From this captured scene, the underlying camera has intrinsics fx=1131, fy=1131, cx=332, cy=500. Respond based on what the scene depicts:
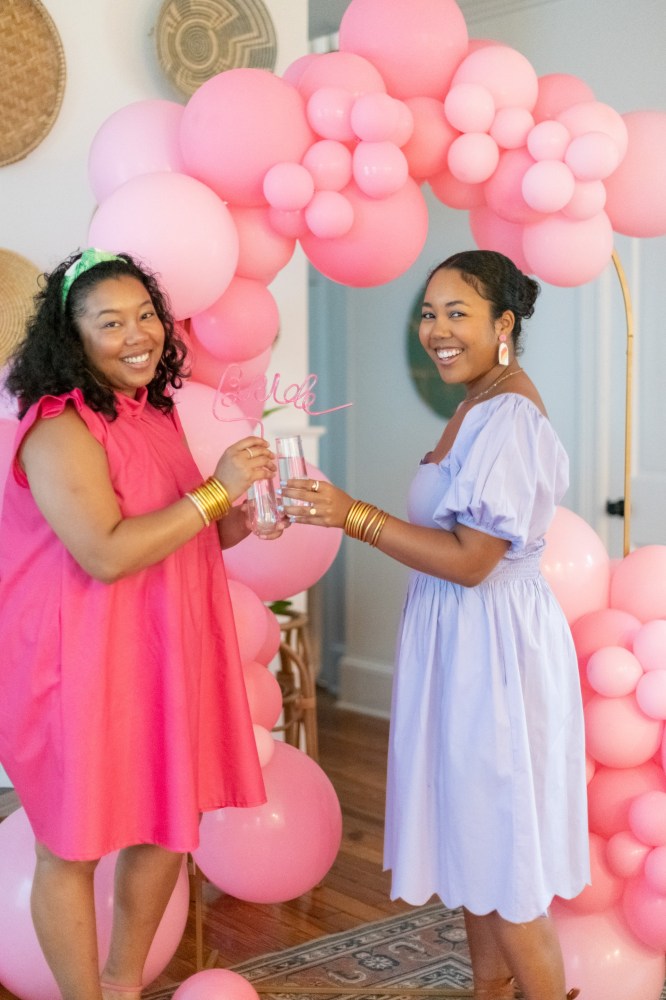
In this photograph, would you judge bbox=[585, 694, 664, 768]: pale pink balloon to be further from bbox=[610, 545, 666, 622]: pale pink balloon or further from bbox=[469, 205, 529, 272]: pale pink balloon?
bbox=[469, 205, 529, 272]: pale pink balloon

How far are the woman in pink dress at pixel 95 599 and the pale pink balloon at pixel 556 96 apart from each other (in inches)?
34.8

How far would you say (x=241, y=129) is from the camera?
207 centimetres

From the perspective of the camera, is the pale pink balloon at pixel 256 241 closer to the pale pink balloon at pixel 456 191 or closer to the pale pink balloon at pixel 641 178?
the pale pink balloon at pixel 456 191

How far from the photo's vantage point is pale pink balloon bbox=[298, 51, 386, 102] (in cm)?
211

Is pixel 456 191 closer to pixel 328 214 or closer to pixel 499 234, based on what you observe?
pixel 499 234

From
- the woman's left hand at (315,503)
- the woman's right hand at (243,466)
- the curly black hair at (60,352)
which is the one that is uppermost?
the curly black hair at (60,352)

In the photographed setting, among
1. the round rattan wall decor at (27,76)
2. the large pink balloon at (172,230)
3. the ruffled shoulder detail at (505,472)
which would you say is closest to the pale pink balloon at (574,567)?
the ruffled shoulder detail at (505,472)

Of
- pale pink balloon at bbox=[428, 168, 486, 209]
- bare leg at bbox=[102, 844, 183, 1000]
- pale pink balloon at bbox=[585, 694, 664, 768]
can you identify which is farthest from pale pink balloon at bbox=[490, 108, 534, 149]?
bare leg at bbox=[102, 844, 183, 1000]

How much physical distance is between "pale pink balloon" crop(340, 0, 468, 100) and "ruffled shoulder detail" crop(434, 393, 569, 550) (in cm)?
75

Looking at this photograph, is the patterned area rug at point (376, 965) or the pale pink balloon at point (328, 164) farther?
the patterned area rug at point (376, 965)

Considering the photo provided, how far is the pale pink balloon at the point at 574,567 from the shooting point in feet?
7.31

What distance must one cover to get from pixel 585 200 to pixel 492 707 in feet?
3.23

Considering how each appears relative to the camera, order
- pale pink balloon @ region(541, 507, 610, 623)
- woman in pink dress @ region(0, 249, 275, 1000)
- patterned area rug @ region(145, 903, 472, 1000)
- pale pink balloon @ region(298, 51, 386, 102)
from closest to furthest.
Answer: woman in pink dress @ region(0, 249, 275, 1000), pale pink balloon @ region(298, 51, 386, 102), pale pink balloon @ region(541, 507, 610, 623), patterned area rug @ region(145, 903, 472, 1000)

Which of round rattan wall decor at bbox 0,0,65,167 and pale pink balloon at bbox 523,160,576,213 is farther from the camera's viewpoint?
round rattan wall decor at bbox 0,0,65,167
